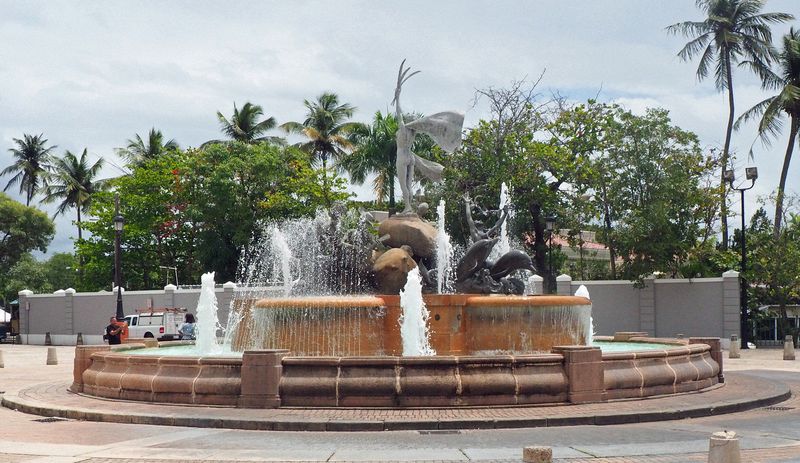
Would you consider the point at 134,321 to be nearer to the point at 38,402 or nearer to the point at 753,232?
the point at 38,402

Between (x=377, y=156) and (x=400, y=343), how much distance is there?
30.9m

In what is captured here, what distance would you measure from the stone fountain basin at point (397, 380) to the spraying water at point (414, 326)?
130 inches

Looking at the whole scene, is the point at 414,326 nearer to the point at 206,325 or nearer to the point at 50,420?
the point at 206,325

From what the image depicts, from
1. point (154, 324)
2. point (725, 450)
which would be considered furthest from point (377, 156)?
point (725, 450)

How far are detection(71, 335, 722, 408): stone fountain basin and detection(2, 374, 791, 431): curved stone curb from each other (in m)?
0.19

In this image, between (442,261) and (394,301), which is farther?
(442,261)

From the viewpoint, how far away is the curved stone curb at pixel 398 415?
1170cm

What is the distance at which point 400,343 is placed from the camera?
16312mm

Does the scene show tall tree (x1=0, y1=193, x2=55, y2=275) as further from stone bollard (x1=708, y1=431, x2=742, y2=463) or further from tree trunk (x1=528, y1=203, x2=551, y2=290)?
stone bollard (x1=708, y1=431, x2=742, y2=463)

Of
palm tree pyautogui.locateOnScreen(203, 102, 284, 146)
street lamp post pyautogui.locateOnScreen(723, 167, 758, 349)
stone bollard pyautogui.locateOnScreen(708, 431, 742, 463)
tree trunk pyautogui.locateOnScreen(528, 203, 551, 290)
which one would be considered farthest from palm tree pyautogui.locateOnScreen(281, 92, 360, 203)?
stone bollard pyautogui.locateOnScreen(708, 431, 742, 463)

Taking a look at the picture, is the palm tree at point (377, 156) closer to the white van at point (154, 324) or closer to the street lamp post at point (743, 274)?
the white van at point (154, 324)

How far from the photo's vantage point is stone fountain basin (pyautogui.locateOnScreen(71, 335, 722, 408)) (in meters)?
12.7

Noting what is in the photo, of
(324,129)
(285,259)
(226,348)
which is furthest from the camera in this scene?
(324,129)

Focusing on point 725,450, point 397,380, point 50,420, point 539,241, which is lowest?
point 50,420
